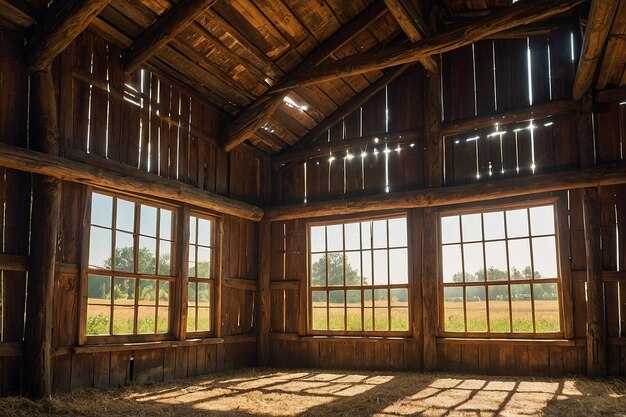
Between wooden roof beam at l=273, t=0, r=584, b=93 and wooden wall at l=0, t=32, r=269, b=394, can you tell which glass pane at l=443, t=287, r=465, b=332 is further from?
wooden roof beam at l=273, t=0, r=584, b=93

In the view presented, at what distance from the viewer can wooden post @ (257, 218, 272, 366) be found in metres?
8.80

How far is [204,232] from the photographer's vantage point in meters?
8.06

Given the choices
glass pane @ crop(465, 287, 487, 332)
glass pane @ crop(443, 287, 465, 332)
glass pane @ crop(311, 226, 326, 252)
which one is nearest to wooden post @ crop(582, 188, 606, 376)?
glass pane @ crop(465, 287, 487, 332)

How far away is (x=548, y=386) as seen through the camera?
6.29 metres

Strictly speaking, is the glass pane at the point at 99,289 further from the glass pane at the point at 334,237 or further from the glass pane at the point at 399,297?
the glass pane at the point at 399,297

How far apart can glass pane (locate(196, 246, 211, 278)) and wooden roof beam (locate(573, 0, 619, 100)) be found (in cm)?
563

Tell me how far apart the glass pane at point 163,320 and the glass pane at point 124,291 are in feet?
1.68

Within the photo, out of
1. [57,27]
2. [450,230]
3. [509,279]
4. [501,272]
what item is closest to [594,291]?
[509,279]

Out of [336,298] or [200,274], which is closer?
[200,274]

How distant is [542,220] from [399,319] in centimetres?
255

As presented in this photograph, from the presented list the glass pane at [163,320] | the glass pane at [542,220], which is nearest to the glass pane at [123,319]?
the glass pane at [163,320]

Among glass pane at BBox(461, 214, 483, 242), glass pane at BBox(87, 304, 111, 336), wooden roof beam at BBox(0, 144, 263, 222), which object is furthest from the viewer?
glass pane at BBox(461, 214, 483, 242)

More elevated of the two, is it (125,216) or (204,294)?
(125,216)

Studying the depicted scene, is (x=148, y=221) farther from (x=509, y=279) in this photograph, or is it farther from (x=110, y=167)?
(x=509, y=279)
